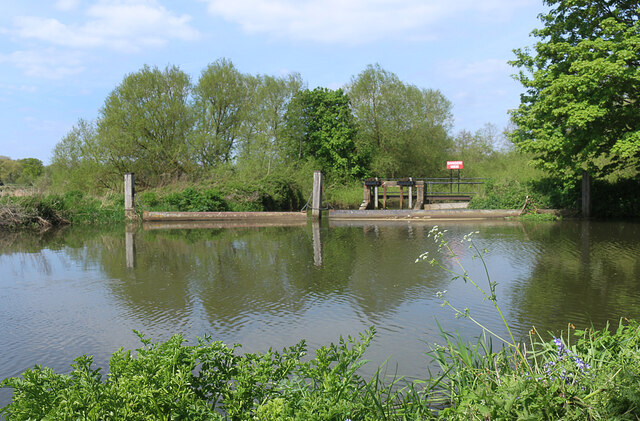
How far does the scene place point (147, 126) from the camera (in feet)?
92.8

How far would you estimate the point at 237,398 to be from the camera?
273 centimetres

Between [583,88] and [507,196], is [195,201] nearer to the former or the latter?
A: [507,196]

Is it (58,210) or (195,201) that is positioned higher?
(195,201)

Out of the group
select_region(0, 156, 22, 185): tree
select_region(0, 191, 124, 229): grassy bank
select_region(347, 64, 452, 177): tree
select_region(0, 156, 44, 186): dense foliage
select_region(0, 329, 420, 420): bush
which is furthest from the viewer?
select_region(0, 156, 22, 185): tree

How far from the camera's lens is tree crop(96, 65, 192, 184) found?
27.1 metres

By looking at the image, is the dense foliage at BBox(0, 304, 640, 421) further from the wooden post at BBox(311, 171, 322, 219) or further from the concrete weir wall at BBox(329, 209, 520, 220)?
the concrete weir wall at BBox(329, 209, 520, 220)

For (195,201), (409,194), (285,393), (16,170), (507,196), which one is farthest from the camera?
(16,170)

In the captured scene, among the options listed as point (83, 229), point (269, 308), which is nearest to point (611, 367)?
point (269, 308)

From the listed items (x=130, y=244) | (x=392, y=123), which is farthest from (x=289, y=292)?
(x=392, y=123)

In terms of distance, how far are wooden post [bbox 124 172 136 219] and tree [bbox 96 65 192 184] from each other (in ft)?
18.1

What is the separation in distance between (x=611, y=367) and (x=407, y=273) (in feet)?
19.1

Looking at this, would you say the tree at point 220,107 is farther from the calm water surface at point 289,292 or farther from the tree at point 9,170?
the tree at point 9,170

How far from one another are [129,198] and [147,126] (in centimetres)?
837

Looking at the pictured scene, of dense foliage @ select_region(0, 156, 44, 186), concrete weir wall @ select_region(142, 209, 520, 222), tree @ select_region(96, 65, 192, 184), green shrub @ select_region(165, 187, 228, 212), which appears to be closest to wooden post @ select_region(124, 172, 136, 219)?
concrete weir wall @ select_region(142, 209, 520, 222)
